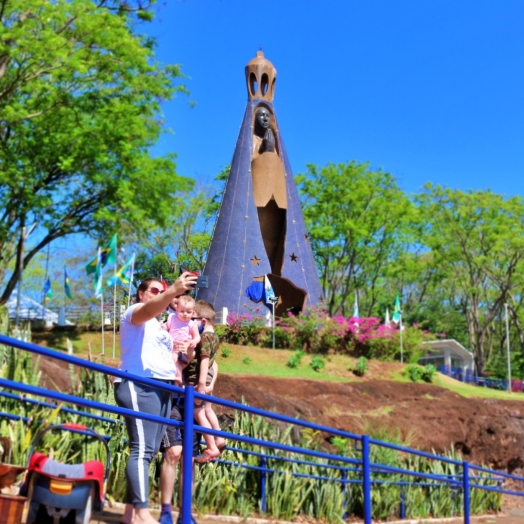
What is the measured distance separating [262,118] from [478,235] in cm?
1439

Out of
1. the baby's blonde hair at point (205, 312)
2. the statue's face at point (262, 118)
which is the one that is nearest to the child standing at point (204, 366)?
the baby's blonde hair at point (205, 312)

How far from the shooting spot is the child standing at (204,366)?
4285 millimetres

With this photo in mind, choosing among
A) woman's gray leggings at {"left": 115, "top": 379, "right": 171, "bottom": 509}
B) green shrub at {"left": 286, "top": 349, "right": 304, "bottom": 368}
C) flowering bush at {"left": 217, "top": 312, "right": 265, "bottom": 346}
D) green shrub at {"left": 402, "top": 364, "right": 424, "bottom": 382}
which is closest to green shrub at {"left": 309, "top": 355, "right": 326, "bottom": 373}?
green shrub at {"left": 286, "top": 349, "right": 304, "bottom": 368}

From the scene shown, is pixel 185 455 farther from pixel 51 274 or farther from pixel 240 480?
pixel 51 274

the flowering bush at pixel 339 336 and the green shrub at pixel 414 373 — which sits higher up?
the flowering bush at pixel 339 336

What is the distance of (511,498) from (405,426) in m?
2.03

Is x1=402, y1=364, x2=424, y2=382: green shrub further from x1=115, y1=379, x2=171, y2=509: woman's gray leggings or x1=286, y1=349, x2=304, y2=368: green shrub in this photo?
x1=115, y1=379, x2=171, y2=509: woman's gray leggings

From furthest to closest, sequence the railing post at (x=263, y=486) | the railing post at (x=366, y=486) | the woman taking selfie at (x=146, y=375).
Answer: the railing post at (x=263, y=486)
the railing post at (x=366, y=486)
the woman taking selfie at (x=146, y=375)

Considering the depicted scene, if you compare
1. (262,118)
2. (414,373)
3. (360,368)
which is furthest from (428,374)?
(262,118)

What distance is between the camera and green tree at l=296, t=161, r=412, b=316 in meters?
27.4

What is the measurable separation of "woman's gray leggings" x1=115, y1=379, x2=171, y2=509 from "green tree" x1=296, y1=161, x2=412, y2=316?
2340cm

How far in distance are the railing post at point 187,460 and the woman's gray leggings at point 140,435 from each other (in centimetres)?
16

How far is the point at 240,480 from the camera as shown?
527 cm

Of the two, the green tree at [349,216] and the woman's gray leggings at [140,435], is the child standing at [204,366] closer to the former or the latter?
the woman's gray leggings at [140,435]
